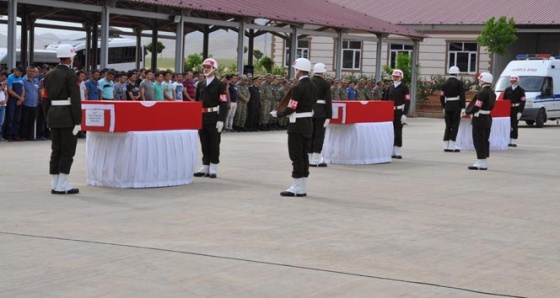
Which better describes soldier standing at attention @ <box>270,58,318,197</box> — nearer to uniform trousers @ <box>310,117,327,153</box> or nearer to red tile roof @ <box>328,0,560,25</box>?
uniform trousers @ <box>310,117,327,153</box>

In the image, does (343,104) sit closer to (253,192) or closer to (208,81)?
(208,81)

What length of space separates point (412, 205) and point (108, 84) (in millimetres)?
12786

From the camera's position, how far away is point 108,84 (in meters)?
25.1

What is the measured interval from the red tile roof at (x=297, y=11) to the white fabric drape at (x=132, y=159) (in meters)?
13.9

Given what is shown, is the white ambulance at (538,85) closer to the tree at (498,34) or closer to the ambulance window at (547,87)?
the ambulance window at (547,87)

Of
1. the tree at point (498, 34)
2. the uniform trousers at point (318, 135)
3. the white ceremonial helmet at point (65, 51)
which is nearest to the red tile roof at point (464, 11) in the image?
the tree at point (498, 34)

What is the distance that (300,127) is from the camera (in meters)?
14.8

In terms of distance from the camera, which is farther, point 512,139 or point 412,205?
point 512,139

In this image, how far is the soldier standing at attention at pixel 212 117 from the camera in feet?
55.9

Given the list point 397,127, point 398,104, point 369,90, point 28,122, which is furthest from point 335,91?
Answer: point 28,122

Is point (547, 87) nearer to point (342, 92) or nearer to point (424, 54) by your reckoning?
→ point (342, 92)

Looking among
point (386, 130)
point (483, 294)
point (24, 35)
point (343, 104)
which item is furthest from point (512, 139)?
point (483, 294)

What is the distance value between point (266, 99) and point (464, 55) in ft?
95.3

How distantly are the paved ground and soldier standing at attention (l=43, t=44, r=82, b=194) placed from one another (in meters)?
0.38
